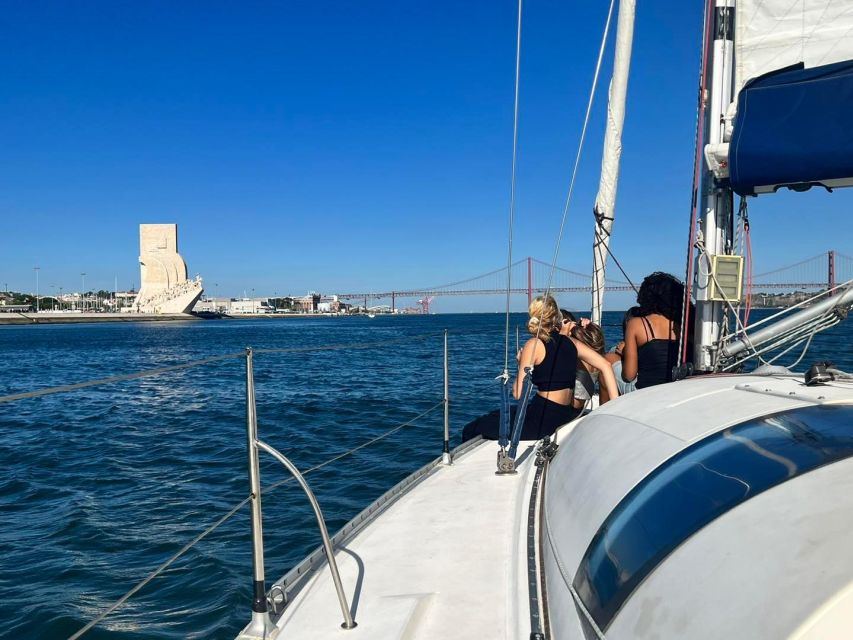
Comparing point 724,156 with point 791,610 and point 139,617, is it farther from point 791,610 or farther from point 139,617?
point 139,617

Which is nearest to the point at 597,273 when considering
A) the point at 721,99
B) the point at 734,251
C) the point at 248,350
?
the point at 734,251

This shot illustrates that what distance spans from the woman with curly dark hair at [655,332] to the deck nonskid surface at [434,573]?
1144mm

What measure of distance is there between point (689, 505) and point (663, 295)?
9.13 ft

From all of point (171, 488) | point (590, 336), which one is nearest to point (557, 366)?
point (590, 336)

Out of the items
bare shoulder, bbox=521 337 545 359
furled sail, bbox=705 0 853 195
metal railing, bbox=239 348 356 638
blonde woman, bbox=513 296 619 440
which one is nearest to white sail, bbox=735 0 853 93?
furled sail, bbox=705 0 853 195

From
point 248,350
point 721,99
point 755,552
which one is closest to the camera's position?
point 755,552

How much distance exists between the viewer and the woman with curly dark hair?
3904 mm

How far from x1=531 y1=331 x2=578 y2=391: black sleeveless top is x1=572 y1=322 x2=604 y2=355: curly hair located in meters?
0.51

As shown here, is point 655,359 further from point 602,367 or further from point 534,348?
point 534,348

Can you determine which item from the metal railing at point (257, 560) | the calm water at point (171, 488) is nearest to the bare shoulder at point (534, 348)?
the calm water at point (171, 488)

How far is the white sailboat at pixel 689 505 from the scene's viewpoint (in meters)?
1.11

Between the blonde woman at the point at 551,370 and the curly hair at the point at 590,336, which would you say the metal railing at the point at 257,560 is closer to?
the blonde woman at the point at 551,370

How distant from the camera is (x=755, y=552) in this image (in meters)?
1.10

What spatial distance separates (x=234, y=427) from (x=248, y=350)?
940cm
